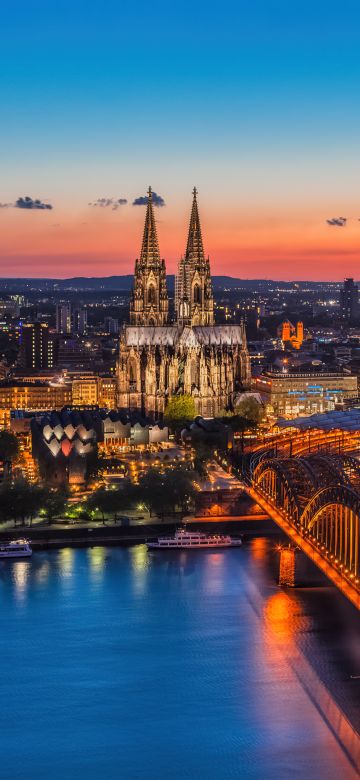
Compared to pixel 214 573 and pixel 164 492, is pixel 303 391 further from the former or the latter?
pixel 214 573

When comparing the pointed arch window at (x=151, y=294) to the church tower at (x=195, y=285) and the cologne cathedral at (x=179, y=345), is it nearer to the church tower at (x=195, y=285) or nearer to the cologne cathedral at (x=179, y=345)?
the cologne cathedral at (x=179, y=345)

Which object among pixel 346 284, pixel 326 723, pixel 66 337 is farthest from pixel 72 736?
pixel 346 284

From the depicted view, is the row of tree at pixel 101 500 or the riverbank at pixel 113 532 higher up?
the row of tree at pixel 101 500

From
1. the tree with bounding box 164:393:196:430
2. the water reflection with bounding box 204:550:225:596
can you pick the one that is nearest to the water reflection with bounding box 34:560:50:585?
the water reflection with bounding box 204:550:225:596

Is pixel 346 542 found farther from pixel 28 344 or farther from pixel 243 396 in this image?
pixel 28 344

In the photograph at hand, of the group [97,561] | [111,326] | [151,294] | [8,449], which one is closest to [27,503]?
[97,561]

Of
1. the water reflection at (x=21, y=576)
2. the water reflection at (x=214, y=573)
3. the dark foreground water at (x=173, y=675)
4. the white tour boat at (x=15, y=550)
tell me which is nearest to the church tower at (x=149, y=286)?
the water reflection at (x=214, y=573)
